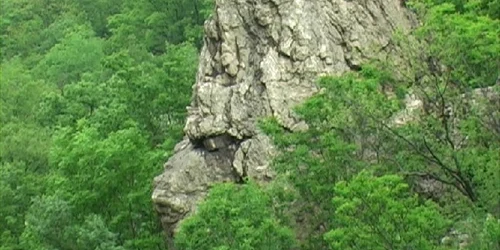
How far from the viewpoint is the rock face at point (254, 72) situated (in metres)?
28.7

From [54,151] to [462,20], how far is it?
17.2 m

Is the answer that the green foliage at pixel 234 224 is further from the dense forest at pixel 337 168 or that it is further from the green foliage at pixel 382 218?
the green foliage at pixel 382 218

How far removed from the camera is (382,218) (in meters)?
20.0

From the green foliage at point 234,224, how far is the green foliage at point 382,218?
2.76 meters

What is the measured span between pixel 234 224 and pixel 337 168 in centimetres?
292

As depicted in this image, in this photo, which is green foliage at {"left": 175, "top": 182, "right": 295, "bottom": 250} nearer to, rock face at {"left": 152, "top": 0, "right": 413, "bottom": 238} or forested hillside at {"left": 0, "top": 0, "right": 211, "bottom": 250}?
rock face at {"left": 152, "top": 0, "right": 413, "bottom": 238}

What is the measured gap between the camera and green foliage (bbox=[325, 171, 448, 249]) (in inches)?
780

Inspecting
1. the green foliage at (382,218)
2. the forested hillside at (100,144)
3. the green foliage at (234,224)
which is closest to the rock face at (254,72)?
the forested hillside at (100,144)

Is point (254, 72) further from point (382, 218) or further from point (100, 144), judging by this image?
point (382, 218)

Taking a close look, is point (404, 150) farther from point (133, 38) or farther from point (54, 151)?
point (133, 38)

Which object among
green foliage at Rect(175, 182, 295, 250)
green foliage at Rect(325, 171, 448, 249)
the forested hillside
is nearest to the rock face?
the forested hillside

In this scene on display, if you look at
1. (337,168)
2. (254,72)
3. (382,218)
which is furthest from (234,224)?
(254,72)

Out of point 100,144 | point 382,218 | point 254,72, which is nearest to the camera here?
point 382,218

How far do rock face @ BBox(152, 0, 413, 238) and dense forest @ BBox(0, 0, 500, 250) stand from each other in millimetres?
2491
